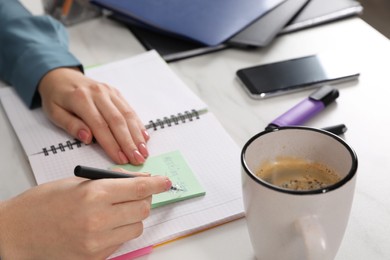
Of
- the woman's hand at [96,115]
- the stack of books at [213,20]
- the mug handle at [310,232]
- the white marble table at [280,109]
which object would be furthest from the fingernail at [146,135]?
the mug handle at [310,232]

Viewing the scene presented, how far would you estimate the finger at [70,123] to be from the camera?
33.7 inches

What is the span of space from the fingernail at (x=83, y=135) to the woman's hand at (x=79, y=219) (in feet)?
0.55

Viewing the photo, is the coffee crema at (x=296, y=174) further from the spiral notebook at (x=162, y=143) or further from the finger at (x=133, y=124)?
the finger at (x=133, y=124)

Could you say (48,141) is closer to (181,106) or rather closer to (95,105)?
(95,105)

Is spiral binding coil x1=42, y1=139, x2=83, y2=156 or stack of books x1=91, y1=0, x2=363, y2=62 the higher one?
stack of books x1=91, y1=0, x2=363, y2=62

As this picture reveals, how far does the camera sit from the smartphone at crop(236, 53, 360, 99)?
95 cm

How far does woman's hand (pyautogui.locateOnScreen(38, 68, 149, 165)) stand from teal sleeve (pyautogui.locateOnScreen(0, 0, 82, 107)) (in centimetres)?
3

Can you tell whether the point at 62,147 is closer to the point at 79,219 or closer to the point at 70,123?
the point at 70,123

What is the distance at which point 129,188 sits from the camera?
2.19 feet

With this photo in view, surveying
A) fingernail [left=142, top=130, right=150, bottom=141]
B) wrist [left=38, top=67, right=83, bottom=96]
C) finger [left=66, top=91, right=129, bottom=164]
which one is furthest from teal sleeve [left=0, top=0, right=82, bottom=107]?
fingernail [left=142, top=130, right=150, bottom=141]

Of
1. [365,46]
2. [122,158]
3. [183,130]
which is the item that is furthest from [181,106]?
[365,46]

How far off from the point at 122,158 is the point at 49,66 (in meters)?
0.27

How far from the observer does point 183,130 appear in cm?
88

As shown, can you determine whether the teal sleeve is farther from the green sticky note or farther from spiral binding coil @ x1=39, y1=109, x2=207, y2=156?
the green sticky note
